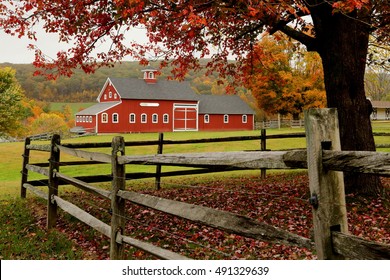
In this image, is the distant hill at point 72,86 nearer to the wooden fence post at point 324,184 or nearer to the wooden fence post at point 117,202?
the wooden fence post at point 117,202

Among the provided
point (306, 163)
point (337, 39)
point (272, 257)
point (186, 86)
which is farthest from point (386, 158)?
point (186, 86)

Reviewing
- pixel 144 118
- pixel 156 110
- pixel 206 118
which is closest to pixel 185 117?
pixel 206 118

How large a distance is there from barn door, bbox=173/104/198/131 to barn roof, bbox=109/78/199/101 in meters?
1.29

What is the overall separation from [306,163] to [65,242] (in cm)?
580

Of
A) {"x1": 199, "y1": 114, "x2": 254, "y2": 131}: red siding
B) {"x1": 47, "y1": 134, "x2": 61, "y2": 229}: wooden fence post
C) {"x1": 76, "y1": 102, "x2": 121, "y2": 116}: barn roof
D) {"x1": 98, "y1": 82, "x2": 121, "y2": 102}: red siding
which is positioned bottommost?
{"x1": 47, "y1": 134, "x2": 61, "y2": 229}: wooden fence post

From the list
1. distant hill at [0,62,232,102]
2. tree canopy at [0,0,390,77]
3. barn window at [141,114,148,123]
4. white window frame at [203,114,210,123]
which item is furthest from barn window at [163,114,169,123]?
tree canopy at [0,0,390,77]

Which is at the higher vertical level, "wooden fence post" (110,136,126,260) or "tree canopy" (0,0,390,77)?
"tree canopy" (0,0,390,77)

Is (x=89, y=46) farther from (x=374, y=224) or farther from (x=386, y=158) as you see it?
(x=386, y=158)

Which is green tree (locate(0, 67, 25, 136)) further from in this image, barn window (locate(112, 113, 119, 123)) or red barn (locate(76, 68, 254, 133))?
barn window (locate(112, 113, 119, 123))

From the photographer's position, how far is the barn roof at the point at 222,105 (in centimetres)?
6525

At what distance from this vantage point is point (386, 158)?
101 inches

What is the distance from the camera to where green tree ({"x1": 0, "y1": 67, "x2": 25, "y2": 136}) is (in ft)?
179

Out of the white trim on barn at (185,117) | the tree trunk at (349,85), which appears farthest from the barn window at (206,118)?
the tree trunk at (349,85)

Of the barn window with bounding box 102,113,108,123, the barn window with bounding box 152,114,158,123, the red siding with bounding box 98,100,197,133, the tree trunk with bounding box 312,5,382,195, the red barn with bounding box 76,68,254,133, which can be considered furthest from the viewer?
the barn window with bounding box 152,114,158,123
